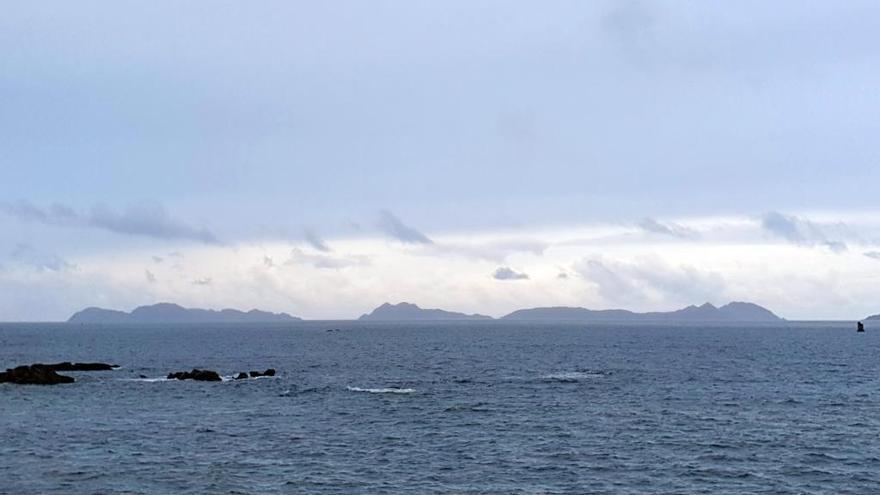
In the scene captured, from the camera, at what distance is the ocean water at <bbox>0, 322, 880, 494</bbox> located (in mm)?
46531

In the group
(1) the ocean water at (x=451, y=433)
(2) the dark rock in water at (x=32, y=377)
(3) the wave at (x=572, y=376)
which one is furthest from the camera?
(3) the wave at (x=572, y=376)

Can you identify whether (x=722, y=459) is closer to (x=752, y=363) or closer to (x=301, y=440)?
(x=301, y=440)

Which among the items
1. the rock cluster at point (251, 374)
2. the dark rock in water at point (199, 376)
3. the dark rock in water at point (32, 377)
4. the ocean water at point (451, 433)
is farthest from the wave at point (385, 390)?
the dark rock in water at point (32, 377)

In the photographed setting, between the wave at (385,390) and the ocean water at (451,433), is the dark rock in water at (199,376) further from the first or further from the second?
the wave at (385,390)

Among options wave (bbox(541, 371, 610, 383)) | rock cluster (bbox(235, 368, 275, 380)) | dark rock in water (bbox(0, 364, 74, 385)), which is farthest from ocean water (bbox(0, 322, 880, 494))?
rock cluster (bbox(235, 368, 275, 380))

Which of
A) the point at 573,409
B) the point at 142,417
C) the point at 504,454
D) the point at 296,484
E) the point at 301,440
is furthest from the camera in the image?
the point at 573,409

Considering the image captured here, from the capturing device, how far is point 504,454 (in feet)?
176

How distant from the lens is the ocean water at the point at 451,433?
46531 millimetres

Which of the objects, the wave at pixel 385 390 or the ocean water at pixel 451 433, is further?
the wave at pixel 385 390

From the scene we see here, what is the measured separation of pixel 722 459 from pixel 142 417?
47579 mm

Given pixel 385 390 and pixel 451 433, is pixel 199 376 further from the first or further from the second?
pixel 451 433

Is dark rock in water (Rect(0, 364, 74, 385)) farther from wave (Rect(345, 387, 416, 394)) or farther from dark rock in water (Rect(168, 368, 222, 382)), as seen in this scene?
wave (Rect(345, 387, 416, 394))

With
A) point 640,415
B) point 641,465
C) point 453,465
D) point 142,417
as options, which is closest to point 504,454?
point 453,465

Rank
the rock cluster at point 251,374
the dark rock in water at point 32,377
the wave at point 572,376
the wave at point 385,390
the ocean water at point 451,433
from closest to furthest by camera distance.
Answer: the ocean water at point 451,433 < the wave at point 385,390 < the dark rock in water at point 32,377 < the wave at point 572,376 < the rock cluster at point 251,374
